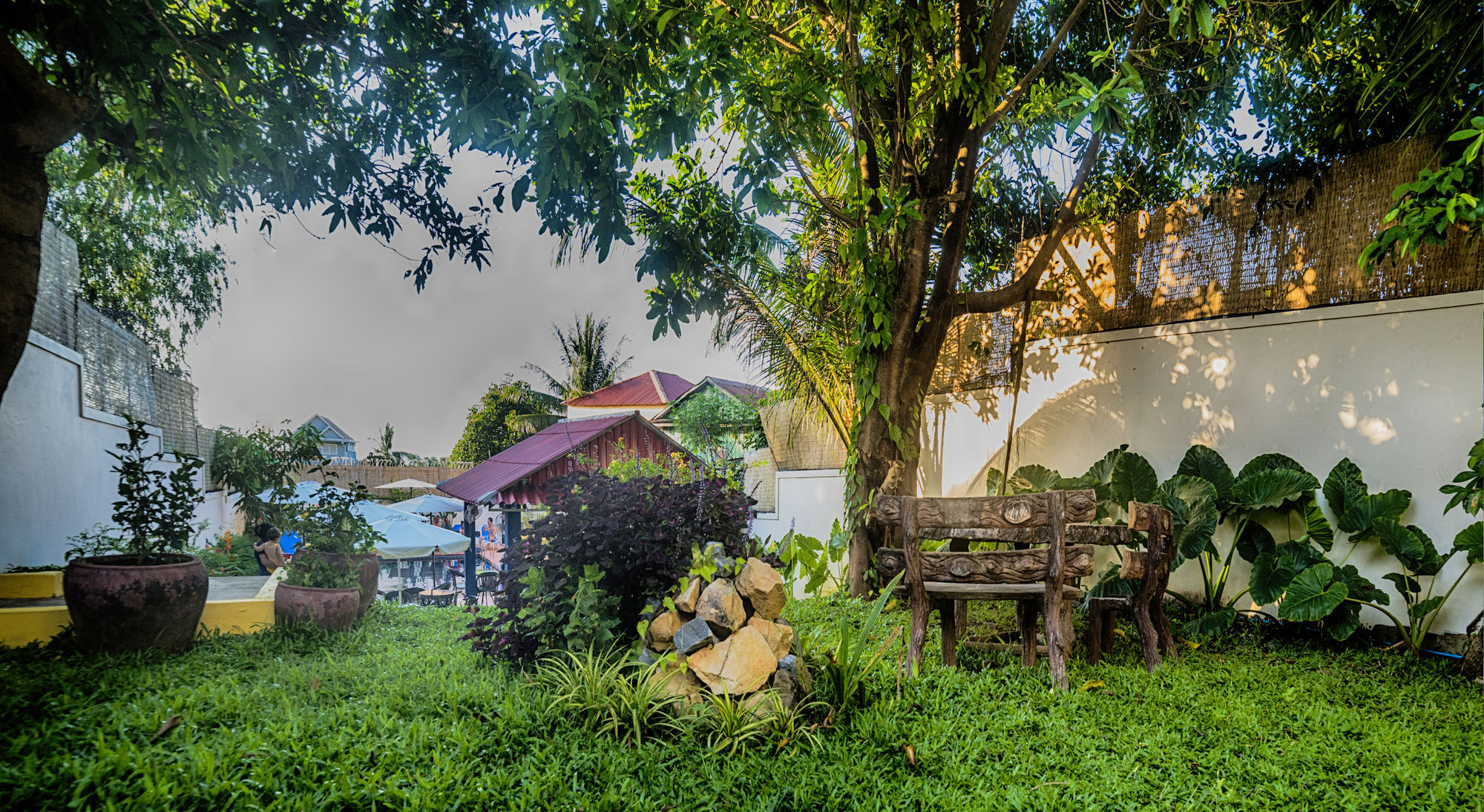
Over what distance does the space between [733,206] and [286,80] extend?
2771mm

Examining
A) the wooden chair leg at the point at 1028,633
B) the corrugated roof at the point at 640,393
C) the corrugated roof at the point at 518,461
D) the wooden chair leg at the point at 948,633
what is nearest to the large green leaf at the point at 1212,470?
the wooden chair leg at the point at 1028,633

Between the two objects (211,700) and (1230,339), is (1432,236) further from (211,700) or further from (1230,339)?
(211,700)

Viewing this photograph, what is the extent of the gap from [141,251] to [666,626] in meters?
4.92

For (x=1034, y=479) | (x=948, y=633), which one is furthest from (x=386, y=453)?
(x=1034, y=479)

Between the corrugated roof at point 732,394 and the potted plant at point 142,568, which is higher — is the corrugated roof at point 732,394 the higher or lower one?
the higher one

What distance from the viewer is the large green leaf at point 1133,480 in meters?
4.51

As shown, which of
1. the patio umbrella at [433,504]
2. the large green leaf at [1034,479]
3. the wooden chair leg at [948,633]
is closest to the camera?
the wooden chair leg at [948,633]

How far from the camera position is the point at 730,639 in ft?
9.05

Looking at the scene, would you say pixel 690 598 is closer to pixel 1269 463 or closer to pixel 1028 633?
pixel 1028 633

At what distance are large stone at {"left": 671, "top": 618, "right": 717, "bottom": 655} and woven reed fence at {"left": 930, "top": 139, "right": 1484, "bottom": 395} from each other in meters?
3.93

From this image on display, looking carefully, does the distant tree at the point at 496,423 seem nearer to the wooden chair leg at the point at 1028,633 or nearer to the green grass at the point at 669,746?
the green grass at the point at 669,746

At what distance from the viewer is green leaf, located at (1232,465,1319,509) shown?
3.88 meters

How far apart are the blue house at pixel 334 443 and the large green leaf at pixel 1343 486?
558 centimetres

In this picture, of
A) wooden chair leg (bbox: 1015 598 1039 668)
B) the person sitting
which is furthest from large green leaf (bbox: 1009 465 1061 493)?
the person sitting
